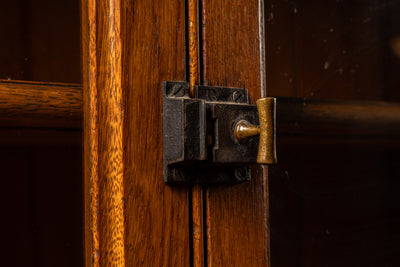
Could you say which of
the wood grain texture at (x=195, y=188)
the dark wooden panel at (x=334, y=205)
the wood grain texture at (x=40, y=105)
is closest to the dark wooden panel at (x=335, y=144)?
the dark wooden panel at (x=334, y=205)

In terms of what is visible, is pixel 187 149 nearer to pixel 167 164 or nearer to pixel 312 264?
pixel 167 164

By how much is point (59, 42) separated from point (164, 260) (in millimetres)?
225

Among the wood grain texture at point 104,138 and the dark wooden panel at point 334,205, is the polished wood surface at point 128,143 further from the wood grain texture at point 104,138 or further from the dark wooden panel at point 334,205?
the dark wooden panel at point 334,205

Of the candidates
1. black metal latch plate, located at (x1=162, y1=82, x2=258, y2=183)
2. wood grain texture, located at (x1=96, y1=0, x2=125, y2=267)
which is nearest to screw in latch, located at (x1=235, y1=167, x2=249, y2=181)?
black metal latch plate, located at (x1=162, y1=82, x2=258, y2=183)

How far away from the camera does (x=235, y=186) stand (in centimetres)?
39

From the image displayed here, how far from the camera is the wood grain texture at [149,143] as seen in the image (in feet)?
1.14

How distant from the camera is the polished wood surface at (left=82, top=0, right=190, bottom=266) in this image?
35 cm

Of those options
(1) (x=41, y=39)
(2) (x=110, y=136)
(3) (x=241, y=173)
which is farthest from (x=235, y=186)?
(1) (x=41, y=39)

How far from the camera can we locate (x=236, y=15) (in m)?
0.40

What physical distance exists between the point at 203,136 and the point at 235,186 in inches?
2.7

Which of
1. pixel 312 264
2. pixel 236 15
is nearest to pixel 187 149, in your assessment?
pixel 236 15

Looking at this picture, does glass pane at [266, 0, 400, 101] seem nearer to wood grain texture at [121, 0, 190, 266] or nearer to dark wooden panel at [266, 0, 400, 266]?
dark wooden panel at [266, 0, 400, 266]

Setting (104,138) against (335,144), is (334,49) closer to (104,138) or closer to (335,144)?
(335,144)

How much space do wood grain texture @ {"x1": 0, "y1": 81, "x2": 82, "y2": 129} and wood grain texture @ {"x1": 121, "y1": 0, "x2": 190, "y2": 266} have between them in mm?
68
